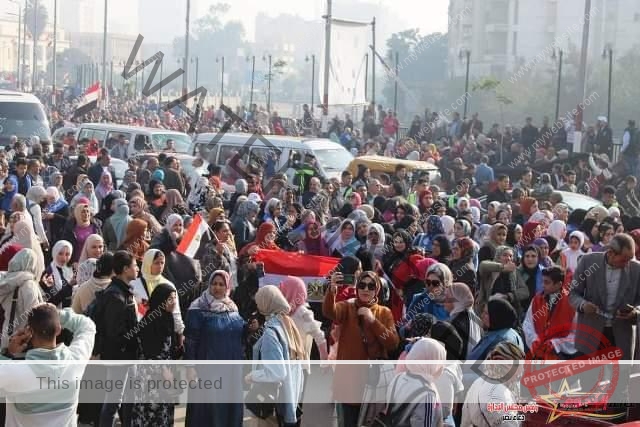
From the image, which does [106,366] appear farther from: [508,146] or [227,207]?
[508,146]

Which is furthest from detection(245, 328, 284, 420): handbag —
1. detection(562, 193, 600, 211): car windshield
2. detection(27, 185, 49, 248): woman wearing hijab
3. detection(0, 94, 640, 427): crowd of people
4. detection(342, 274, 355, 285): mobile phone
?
detection(562, 193, 600, 211): car windshield

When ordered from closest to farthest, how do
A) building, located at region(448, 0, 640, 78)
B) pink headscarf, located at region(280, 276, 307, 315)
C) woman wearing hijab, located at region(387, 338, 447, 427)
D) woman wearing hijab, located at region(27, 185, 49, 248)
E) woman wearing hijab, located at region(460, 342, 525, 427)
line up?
woman wearing hijab, located at region(460, 342, 525, 427)
woman wearing hijab, located at region(387, 338, 447, 427)
pink headscarf, located at region(280, 276, 307, 315)
woman wearing hijab, located at region(27, 185, 49, 248)
building, located at region(448, 0, 640, 78)

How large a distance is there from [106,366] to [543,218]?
22.8ft

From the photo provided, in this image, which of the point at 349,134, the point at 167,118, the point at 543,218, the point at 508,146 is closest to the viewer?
the point at 543,218

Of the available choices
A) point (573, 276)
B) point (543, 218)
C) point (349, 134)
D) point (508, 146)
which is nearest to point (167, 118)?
point (349, 134)

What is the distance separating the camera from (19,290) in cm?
791

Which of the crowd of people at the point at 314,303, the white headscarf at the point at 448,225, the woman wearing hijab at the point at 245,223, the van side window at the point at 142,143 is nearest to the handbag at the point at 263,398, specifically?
the crowd of people at the point at 314,303

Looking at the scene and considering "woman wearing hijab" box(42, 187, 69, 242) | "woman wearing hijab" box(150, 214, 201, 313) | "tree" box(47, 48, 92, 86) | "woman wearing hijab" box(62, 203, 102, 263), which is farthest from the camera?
"tree" box(47, 48, 92, 86)

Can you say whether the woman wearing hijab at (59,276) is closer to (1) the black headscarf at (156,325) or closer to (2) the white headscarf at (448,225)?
(1) the black headscarf at (156,325)

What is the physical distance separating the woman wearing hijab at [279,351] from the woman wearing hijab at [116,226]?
15.3 feet

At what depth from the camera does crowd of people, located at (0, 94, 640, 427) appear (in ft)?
21.3

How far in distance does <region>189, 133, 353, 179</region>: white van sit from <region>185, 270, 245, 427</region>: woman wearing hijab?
13.2 m

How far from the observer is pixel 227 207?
52.9 feet

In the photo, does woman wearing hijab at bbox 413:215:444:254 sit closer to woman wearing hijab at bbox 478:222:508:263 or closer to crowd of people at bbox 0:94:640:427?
crowd of people at bbox 0:94:640:427
